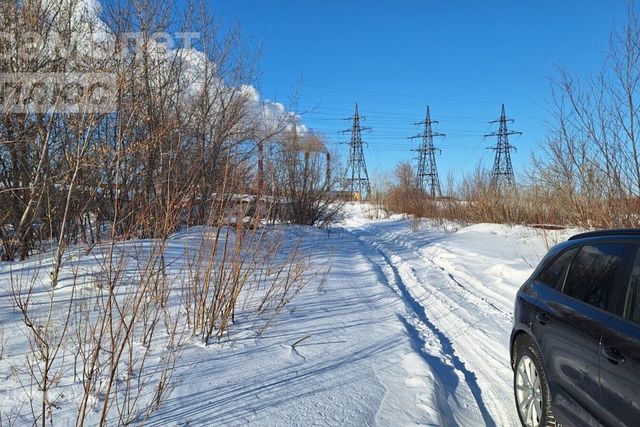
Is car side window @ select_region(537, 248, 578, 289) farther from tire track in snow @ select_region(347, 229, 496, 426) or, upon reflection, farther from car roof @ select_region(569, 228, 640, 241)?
tire track in snow @ select_region(347, 229, 496, 426)

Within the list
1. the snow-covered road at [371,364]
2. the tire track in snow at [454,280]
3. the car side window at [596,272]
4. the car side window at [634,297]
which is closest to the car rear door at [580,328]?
the car side window at [596,272]

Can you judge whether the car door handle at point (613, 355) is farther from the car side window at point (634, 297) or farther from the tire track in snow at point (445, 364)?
the tire track in snow at point (445, 364)

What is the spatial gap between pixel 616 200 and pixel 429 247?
20.7ft

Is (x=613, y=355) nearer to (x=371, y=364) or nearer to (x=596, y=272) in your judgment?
(x=596, y=272)

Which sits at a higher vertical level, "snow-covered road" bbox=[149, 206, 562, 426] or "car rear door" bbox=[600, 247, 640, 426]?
"car rear door" bbox=[600, 247, 640, 426]

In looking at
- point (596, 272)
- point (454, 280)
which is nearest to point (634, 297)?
point (596, 272)

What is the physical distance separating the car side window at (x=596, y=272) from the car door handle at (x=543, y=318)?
22 centimetres

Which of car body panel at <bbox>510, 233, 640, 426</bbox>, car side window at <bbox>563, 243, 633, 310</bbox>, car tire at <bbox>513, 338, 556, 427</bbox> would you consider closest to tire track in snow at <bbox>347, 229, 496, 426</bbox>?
car tire at <bbox>513, 338, 556, 427</bbox>

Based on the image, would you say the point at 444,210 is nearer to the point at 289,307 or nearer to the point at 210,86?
the point at 210,86

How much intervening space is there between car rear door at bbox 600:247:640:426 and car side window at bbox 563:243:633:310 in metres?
0.13

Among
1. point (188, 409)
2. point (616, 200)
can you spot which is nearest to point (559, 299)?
point (188, 409)

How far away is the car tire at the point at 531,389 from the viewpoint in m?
2.63

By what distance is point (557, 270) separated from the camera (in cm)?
304

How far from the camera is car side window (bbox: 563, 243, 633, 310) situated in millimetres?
2337
